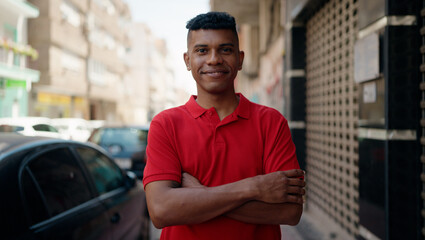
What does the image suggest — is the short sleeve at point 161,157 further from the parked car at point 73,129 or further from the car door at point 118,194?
the parked car at point 73,129

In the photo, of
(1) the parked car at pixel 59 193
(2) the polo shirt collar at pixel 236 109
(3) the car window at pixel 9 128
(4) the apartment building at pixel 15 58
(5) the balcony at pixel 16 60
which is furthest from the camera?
(4) the apartment building at pixel 15 58

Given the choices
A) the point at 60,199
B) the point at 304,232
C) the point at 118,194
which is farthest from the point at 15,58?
the point at 60,199

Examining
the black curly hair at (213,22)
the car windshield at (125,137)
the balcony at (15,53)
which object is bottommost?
the car windshield at (125,137)

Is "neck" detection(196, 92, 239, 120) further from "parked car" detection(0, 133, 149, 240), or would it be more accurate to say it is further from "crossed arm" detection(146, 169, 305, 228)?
"parked car" detection(0, 133, 149, 240)

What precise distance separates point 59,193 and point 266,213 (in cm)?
181

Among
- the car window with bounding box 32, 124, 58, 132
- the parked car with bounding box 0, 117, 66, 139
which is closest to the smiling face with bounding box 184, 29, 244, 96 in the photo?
the parked car with bounding box 0, 117, 66, 139

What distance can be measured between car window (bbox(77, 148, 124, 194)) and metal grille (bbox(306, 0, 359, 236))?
2.97 m

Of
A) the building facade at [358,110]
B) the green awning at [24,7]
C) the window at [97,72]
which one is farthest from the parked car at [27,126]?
the window at [97,72]

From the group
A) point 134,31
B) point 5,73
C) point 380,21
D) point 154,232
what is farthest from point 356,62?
point 134,31

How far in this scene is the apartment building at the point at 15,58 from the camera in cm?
1994

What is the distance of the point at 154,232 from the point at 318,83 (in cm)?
367

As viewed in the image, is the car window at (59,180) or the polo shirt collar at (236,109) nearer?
the polo shirt collar at (236,109)

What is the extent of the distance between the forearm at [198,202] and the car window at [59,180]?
126 centimetres

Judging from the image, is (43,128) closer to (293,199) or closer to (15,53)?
(15,53)
